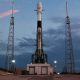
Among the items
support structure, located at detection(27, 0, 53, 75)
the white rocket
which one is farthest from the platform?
the white rocket

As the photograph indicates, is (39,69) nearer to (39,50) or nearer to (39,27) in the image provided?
(39,50)

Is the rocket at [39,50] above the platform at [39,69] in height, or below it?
above

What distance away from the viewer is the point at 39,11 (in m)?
87.2

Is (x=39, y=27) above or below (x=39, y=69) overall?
above

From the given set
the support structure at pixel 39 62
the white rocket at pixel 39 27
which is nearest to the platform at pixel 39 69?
the support structure at pixel 39 62

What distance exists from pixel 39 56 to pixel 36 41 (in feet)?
17.0

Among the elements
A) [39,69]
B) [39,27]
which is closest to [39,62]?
[39,69]

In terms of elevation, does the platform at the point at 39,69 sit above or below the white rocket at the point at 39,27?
below

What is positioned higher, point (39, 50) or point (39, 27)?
point (39, 27)

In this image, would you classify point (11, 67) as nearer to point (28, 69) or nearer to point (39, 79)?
point (28, 69)

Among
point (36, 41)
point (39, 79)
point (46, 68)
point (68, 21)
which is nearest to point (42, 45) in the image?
point (36, 41)

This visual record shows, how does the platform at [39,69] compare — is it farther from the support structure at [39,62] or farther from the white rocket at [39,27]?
the white rocket at [39,27]

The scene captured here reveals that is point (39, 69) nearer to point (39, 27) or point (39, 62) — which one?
point (39, 62)

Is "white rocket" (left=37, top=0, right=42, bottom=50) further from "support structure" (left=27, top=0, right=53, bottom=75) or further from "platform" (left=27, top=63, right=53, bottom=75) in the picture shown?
"platform" (left=27, top=63, right=53, bottom=75)
